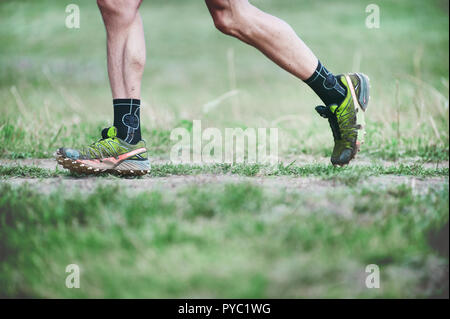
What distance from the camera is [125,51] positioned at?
9.93 feet

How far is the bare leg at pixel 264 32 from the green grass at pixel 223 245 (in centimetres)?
107

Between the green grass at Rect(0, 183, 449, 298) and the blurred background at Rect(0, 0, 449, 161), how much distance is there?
1962 millimetres

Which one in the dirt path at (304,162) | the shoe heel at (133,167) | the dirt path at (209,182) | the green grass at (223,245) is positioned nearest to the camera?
the green grass at (223,245)

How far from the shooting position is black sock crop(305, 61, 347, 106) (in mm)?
3018

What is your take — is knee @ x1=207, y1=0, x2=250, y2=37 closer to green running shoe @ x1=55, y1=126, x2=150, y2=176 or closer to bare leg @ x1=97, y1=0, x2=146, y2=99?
bare leg @ x1=97, y1=0, x2=146, y2=99

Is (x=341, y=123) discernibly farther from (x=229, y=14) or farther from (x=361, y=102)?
(x=229, y=14)

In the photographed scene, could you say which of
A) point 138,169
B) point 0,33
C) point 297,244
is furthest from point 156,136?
point 0,33

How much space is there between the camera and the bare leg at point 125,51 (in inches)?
117

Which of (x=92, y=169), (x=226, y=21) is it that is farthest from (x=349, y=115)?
(x=92, y=169)

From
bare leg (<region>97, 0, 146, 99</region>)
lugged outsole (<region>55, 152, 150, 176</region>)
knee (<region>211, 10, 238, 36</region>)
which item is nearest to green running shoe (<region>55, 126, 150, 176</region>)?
lugged outsole (<region>55, 152, 150, 176</region>)

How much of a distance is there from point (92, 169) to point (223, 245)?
1.47m

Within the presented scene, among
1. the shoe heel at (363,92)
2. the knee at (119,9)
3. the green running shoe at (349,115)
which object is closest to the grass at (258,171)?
the green running shoe at (349,115)

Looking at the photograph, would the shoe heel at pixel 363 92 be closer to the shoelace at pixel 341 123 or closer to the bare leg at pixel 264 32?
the shoelace at pixel 341 123
